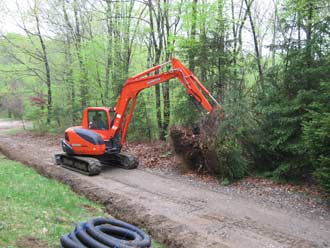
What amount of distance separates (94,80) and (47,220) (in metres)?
13.5

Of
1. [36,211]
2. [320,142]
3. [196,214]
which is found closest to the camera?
[36,211]

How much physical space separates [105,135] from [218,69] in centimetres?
466

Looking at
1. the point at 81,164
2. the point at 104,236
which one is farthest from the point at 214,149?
the point at 104,236

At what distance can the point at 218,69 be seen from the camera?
37.5 ft

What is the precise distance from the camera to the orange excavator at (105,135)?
9617mm

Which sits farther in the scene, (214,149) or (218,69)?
(218,69)

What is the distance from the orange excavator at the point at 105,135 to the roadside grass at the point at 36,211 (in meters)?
1.63

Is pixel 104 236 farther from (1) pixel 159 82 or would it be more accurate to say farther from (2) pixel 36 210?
(1) pixel 159 82

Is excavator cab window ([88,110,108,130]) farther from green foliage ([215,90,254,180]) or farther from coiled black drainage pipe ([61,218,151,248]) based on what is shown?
coiled black drainage pipe ([61,218,151,248])

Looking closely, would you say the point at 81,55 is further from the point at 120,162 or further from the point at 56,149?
the point at 120,162

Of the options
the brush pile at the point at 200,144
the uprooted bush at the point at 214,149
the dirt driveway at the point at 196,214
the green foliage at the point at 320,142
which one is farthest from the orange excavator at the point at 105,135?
the green foliage at the point at 320,142

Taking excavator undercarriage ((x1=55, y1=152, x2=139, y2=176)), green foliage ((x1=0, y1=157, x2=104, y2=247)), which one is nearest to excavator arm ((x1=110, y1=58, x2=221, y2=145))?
excavator undercarriage ((x1=55, y1=152, x2=139, y2=176))

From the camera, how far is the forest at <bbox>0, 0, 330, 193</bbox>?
26.4 feet

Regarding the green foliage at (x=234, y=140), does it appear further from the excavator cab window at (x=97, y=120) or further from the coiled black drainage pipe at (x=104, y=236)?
the coiled black drainage pipe at (x=104, y=236)
